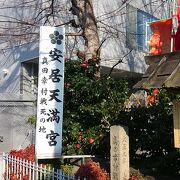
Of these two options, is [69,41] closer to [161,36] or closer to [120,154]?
[161,36]

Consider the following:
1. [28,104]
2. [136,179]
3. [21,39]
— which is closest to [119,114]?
[136,179]

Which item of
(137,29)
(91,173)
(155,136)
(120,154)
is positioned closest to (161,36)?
(120,154)

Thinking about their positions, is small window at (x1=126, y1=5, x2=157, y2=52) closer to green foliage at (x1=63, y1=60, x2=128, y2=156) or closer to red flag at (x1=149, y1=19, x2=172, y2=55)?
green foliage at (x1=63, y1=60, x2=128, y2=156)

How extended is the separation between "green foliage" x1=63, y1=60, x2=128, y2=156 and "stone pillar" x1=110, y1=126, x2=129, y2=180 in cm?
244

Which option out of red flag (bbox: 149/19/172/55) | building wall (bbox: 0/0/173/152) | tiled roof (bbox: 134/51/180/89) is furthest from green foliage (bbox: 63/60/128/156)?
tiled roof (bbox: 134/51/180/89)

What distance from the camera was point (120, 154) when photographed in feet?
23.0

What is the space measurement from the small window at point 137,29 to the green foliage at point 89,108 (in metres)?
8.60

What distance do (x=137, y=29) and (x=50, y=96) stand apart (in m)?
11.4

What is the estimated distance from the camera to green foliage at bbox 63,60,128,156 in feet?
31.9

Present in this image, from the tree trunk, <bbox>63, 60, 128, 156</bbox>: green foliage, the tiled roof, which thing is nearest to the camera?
the tiled roof

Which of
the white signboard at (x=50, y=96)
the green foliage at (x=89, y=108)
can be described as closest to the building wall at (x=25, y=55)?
the green foliage at (x=89, y=108)

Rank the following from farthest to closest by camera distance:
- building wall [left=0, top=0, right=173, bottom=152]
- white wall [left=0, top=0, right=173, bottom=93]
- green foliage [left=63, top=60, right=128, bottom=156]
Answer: white wall [left=0, top=0, right=173, bottom=93] < building wall [left=0, top=0, right=173, bottom=152] < green foliage [left=63, top=60, right=128, bottom=156]

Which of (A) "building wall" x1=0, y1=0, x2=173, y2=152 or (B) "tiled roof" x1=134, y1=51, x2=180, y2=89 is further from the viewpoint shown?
(A) "building wall" x1=0, y1=0, x2=173, y2=152

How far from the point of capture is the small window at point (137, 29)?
18562 mm
